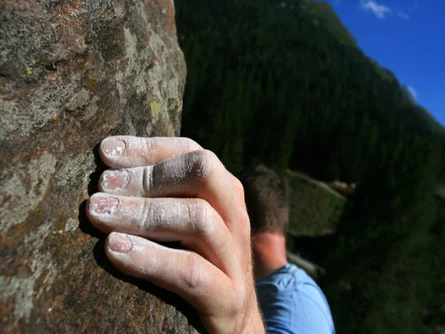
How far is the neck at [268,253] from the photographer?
14.9 feet

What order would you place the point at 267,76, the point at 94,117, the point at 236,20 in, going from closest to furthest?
1. the point at 94,117
2. the point at 267,76
3. the point at 236,20

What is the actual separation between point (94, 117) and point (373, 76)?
378 ft

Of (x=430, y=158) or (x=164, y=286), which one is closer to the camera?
(x=164, y=286)

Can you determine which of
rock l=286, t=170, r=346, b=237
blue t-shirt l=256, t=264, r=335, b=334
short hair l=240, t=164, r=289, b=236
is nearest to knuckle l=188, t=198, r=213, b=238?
blue t-shirt l=256, t=264, r=335, b=334

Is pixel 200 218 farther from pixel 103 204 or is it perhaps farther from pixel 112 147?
pixel 112 147

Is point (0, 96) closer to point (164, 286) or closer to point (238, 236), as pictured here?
point (164, 286)

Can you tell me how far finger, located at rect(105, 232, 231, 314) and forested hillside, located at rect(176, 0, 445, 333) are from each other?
1756 cm

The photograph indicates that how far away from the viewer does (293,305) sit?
357 centimetres

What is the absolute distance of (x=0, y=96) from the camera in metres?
1.43

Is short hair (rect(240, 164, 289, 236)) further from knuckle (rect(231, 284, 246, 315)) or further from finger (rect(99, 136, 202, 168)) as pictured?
finger (rect(99, 136, 202, 168))

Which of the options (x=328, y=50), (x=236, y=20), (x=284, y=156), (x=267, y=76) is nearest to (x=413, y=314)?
(x=284, y=156)

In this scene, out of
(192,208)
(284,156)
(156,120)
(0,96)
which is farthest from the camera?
(284,156)

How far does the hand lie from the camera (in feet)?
4.92

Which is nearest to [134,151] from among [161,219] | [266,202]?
A: [161,219]
